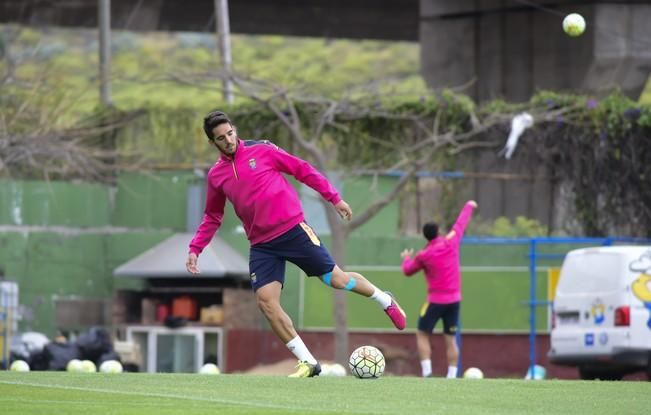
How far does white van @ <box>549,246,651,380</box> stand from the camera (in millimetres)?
19922

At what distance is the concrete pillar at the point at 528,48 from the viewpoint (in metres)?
33.6

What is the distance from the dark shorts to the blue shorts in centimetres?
742

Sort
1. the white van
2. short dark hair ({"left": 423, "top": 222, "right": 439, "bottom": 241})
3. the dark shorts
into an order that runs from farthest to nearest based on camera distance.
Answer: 1. the dark shorts
2. short dark hair ({"left": 423, "top": 222, "right": 439, "bottom": 241})
3. the white van

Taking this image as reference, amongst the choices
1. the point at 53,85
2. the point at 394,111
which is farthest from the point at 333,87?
the point at 53,85

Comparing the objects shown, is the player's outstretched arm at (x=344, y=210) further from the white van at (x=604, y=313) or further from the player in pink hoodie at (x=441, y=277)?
the white van at (x=604, y=313)

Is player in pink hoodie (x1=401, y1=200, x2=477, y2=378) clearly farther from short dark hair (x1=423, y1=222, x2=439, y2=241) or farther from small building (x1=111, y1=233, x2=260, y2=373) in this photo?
small building (x1=111, y1=233, x2=260, y2=373)

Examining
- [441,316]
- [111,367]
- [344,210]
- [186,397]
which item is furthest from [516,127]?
[186,397]

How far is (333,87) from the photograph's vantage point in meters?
30.3

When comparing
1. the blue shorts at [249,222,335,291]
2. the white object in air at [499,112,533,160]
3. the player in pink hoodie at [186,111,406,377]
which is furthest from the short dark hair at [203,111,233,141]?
the white object in air at [499,112,533,160]

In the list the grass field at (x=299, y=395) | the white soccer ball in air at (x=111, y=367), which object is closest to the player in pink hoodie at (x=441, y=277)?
the white soccer ball in air at (x=111, y=367)

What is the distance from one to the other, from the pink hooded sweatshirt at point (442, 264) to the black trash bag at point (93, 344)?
719cm

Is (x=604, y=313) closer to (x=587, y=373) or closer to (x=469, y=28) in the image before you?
(x=587, y=373)

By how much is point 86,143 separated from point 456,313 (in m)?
11.9

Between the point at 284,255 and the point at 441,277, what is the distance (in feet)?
24.2
